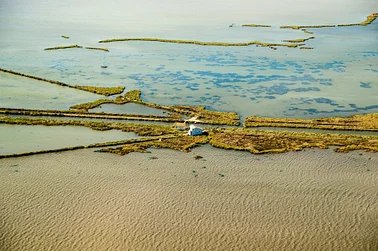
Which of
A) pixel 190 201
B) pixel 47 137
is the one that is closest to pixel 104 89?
pixel 47 137

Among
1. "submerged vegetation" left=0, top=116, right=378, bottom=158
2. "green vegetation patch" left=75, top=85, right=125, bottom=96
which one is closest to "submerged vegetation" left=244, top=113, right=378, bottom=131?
"submerged vegetation" left=0, top=116, right=378, bottom=158

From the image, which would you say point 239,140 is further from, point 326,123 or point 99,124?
point 99,124

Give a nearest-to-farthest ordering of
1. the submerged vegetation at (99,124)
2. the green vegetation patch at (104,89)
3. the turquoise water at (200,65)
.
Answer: the submerged vegetation at (99,124), the turquoise water at (200,65), the green vegetation patch at (104,89)

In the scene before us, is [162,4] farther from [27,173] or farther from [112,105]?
[27,173]

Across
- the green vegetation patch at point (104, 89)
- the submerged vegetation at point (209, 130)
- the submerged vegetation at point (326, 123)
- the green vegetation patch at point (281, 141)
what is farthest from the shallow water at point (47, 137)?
the submerged vegetation at point (326, 123)

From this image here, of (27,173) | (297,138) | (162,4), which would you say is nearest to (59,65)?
(27,173)

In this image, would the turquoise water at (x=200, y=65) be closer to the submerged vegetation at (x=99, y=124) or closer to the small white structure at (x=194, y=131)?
the submerged vegetation at (x=99, y=124)

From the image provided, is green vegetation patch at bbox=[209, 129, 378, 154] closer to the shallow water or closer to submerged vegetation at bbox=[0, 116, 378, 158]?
A: submerged vegetation at bbox=[0, 116, 378, 158]
